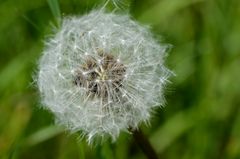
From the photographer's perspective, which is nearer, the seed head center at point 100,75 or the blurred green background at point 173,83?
the seed head center at point 100,75

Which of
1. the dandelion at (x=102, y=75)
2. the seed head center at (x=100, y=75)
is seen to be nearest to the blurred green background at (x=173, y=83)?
the dandelion at (x=102, y=75)

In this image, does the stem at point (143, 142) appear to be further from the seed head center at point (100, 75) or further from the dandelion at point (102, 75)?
the seed head center at point (100, 75)

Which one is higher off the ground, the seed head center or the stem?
the seed head center

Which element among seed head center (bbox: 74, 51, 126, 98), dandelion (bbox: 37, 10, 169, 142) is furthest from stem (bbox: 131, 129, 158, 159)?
seed head center (bbox: 74, 51, 126, 98)

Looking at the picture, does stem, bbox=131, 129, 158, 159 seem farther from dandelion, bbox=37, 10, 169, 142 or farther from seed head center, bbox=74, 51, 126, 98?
seed head center, bbox=74, 51, 126, 98

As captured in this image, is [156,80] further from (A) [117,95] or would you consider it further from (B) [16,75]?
(B) [16,75]

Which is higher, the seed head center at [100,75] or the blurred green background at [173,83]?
the seed head center at [100,75]
